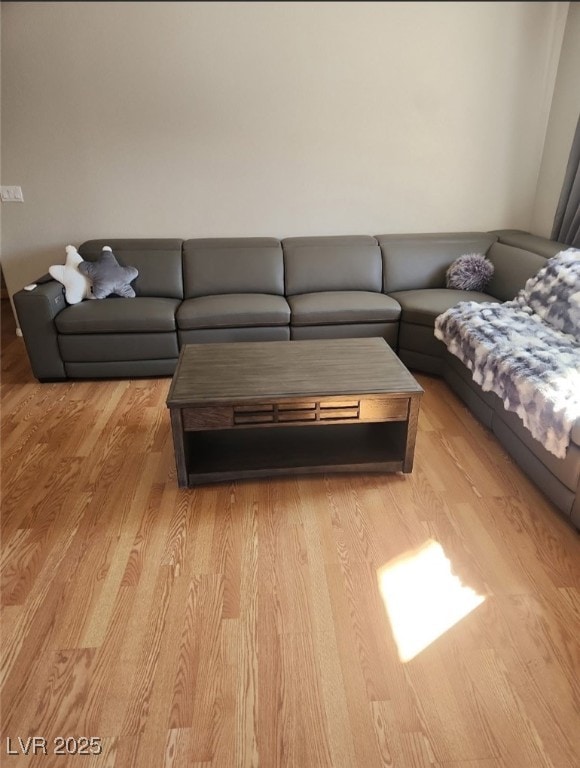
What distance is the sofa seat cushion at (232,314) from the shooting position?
2855 millimetres

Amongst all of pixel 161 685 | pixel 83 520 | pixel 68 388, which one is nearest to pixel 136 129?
pixel 68 388

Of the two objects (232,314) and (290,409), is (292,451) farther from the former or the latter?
(232,314)

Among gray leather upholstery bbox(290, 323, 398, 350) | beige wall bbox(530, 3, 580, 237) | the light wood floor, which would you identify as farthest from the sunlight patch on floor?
beige wall bbox(530, 3, 580, 237)

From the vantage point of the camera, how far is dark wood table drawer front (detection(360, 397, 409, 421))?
6.14 feet

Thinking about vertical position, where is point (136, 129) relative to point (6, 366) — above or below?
above

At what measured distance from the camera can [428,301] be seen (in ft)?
9.63

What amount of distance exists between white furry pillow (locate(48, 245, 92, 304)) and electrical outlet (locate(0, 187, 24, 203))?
24.9 inches

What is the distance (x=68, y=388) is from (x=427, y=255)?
253cm

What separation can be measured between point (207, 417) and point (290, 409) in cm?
33

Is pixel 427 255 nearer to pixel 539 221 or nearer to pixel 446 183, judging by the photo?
pixel 446 183

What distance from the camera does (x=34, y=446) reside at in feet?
7.49

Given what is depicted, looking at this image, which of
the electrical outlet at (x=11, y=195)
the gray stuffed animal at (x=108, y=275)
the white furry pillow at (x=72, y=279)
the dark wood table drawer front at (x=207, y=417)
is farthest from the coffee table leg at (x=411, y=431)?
the electrical outlet at (x=11, y=195)

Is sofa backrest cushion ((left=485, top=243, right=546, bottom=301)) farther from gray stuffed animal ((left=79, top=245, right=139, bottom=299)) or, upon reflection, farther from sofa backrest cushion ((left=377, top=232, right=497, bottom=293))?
gray stuffed animal ((left=79, top=245, right=139, bottom=299))

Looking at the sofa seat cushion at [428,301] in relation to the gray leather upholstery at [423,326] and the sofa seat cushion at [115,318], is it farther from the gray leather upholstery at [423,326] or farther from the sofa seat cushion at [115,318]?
the sofa seat cushion at [115,318]
